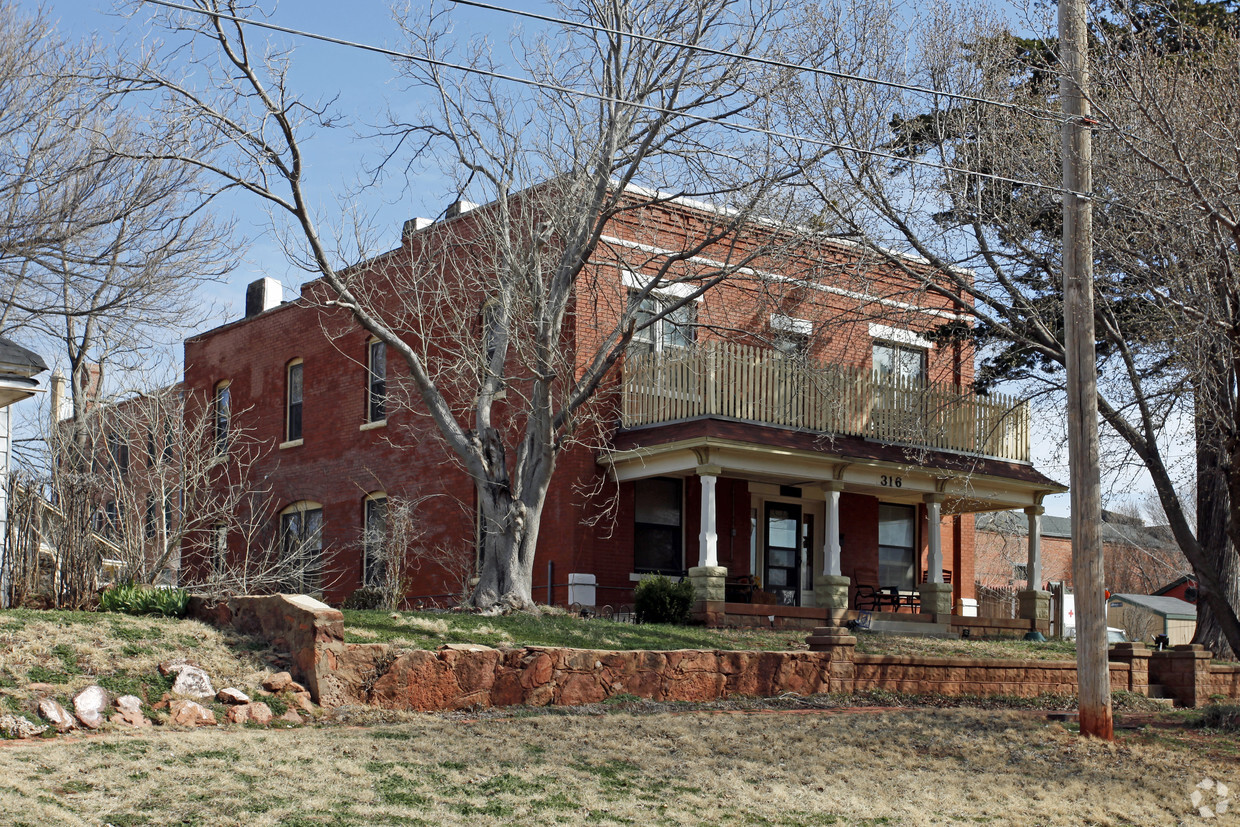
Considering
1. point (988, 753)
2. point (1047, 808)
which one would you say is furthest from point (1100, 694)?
point (1047, 808)

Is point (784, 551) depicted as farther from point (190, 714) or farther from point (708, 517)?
point (190, 714)

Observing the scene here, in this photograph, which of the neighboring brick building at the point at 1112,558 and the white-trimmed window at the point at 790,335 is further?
the neighboring brick building at the point at 1112,558

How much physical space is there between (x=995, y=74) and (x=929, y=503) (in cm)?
819

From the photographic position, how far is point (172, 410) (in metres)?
20.2

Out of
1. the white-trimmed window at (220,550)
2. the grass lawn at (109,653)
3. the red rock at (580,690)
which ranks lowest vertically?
the red rock at (580,690)

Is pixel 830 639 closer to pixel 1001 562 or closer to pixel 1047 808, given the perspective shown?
pixel 1047 808

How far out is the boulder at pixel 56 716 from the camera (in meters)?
9.32

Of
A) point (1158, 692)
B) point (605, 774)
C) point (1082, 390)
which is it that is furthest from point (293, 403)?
point (605, 774)

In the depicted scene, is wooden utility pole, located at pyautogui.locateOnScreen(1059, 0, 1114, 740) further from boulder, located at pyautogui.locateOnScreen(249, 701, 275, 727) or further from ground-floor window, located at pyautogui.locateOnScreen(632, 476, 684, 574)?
ground-floor window, located at pyautogui.locateOnScreen(632, 476, 684, 574)

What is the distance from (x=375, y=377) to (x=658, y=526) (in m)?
7.03

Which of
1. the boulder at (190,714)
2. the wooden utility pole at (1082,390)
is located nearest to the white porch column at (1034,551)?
the wooden utility pole at (1082,390)

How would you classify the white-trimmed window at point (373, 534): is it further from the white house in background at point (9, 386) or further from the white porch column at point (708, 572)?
the white house in background at point (9, 386)

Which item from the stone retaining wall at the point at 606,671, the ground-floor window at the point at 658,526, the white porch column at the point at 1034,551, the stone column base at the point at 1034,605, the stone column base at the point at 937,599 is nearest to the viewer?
the stone retaining wall at the point at 606,671

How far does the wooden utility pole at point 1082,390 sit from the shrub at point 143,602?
8444 mm
